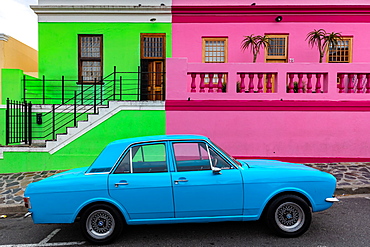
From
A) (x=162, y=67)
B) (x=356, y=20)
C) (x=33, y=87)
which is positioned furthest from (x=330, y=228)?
(x=33, y=87)

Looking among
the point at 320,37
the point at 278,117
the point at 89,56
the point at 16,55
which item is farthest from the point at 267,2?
the point at 16,55

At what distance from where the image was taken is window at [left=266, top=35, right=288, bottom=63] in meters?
10.9

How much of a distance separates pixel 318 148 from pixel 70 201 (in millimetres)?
7198

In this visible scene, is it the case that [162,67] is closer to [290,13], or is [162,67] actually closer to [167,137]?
[290,13]

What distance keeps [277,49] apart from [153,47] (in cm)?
527

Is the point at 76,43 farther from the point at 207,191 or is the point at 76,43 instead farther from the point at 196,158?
the point at 207,191

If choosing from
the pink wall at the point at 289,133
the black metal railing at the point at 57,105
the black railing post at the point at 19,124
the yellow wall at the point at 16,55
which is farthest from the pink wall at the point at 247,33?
A: the yellow wall at the point at 16,55

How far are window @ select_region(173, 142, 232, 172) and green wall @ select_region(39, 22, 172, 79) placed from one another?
25.0ft

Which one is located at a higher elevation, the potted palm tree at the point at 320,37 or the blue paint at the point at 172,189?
the potted palm tree at the point at 320,37

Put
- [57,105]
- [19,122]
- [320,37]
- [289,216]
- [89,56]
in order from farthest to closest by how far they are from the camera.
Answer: [89,56] < [320,37] < [57,105] < [19,122] < [289,216]

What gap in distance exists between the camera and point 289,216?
3.80m

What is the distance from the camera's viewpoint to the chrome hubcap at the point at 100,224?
371 cm

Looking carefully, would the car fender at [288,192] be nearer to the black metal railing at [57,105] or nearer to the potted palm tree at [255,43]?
the black metal railing at [57,105]

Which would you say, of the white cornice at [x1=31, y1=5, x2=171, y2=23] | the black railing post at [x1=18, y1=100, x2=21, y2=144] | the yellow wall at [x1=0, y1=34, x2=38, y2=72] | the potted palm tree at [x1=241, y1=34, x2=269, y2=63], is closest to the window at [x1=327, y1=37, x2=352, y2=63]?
the potted palm tree at [x1=241, y1=34, x2=269, y2=63]
